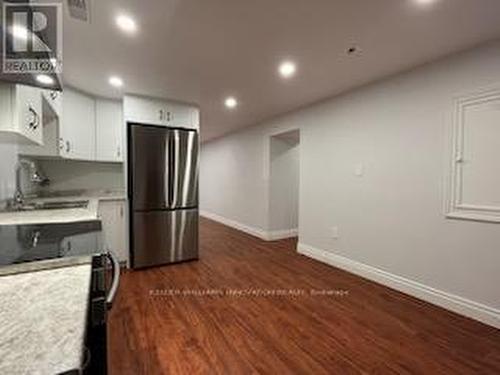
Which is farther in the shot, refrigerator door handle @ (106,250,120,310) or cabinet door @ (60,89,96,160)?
cabinet door @ (60,89,96,160)

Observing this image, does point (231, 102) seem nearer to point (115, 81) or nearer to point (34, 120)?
point (115, 81)

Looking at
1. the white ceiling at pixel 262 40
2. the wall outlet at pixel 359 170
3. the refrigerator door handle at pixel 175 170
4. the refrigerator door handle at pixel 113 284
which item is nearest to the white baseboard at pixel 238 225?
the refrigerator door handle at pixel 175 170

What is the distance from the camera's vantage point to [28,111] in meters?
1.92

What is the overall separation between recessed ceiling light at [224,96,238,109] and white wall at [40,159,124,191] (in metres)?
1.96

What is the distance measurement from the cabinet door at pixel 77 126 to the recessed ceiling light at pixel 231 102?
1.84 metres

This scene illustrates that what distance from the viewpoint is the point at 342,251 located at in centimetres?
355

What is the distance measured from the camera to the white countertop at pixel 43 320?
0.47 metres

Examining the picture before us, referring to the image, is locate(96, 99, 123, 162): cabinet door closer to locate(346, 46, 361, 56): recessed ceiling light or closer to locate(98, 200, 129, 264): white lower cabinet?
locate(98, 200, 129, 264): white lower cabinet

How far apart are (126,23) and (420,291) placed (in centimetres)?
344

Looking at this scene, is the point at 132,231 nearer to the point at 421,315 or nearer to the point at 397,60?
the point at 421,315

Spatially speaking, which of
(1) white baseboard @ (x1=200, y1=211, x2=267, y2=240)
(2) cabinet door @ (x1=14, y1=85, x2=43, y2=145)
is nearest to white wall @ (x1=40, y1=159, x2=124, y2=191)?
(2) cabinet door @ (x1=14, y1=85, x2=43, y2=145)

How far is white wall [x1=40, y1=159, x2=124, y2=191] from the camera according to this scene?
375 centimetres

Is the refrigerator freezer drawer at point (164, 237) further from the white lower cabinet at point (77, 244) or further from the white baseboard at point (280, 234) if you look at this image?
the white lower cabinet at point (77, 244)

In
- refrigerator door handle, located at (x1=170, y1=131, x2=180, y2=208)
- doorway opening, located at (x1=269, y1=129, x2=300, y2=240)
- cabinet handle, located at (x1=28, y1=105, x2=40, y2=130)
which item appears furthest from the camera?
doorway opening, located at (x1=269, y1=129, x2=300, y2=240)
